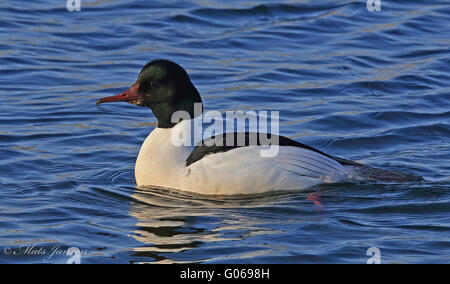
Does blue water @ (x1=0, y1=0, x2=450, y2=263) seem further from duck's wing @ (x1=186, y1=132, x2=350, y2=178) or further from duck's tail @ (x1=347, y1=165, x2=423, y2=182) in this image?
duck's wing @ (x1=186, y1=132, x2=350, y2=178)

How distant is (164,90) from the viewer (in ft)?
30.8

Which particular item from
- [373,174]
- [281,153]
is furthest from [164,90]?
[373,174]

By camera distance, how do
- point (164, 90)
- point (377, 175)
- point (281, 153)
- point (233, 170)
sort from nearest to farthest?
point (233, 170) < point (281, 153) < point (164, 90) < point (377, 175)

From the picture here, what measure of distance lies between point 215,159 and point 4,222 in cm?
211

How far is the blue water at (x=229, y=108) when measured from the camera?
7.88 metres

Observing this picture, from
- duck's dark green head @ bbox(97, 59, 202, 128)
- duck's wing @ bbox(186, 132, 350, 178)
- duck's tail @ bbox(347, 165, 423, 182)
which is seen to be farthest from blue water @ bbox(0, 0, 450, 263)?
duck's dark green head @ bbox(97, 59, 202, 128)

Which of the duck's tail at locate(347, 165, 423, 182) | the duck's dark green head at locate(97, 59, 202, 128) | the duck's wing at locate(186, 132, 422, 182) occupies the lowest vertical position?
the duck's tail at locate(347, 165, 423, 182)

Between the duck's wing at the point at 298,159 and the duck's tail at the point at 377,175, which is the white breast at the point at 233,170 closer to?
the duck's wing at the point at 298,159

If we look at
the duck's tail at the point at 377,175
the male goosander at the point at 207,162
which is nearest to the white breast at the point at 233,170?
the male goosander at the point at 207,162

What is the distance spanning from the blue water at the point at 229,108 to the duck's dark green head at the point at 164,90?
903mm

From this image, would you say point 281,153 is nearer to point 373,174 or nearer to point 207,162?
point 207,162

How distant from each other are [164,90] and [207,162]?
891 mm

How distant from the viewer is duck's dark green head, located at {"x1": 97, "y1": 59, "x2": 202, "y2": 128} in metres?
9.35

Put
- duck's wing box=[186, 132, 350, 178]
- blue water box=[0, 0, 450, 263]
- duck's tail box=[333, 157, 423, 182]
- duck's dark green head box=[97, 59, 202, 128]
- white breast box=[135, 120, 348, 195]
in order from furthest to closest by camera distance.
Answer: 1. duck's tail box=[333, 157, 423, 182]
2. duck's dark green head box=[97, 59, 202, 128]
3. duck's wing box=[186, 132, 350, 178]
4. white breast box=[135, 120, 348, 195]
5. blue water box=[0, 0, 450, 263]
